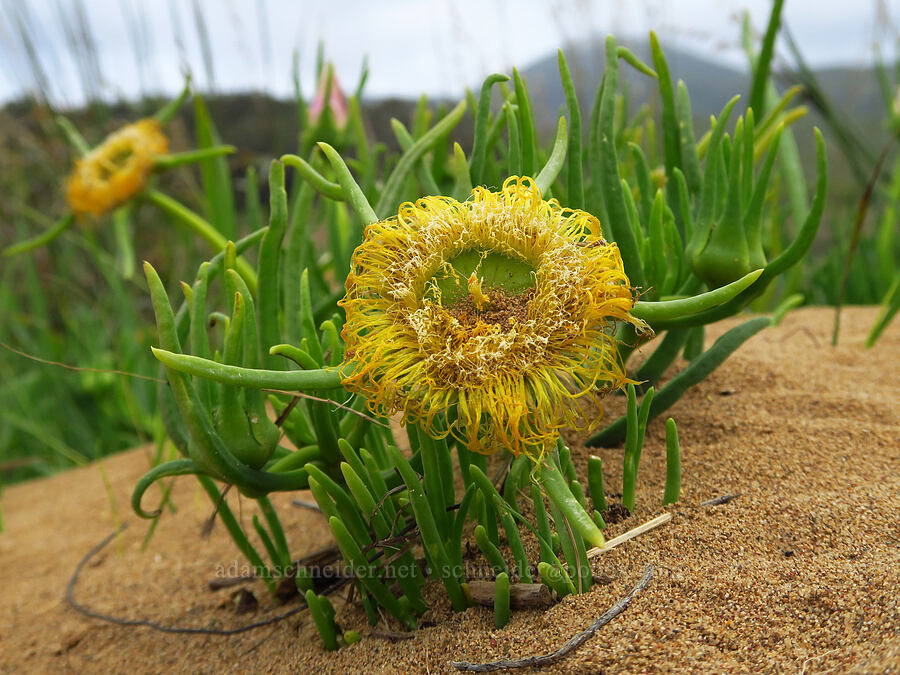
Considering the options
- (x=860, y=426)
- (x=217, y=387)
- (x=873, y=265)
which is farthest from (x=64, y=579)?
(x=873, y=265)

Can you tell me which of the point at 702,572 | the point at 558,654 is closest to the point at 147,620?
the point at 558,654

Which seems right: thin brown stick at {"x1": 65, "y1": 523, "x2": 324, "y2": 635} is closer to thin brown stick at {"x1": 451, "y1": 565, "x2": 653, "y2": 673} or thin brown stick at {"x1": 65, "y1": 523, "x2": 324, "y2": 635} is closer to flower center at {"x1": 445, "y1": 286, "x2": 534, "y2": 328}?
thin brown stick at {"x1": 451, "y1": 565, "x2": 653, "y2": 673}

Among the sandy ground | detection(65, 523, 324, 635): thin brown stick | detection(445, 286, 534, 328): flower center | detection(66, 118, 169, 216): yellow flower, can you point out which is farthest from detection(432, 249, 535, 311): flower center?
detection(66, 118, 169, 216): yellow flower

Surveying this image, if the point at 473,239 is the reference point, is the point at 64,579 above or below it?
below

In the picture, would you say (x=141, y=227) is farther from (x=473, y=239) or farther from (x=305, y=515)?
(x=473, y=239)

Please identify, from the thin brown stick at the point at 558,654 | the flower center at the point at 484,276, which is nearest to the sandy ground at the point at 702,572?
the thin brown stick at the point at 558,654

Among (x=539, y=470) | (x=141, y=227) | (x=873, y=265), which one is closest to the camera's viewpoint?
(x=539, y=470)
